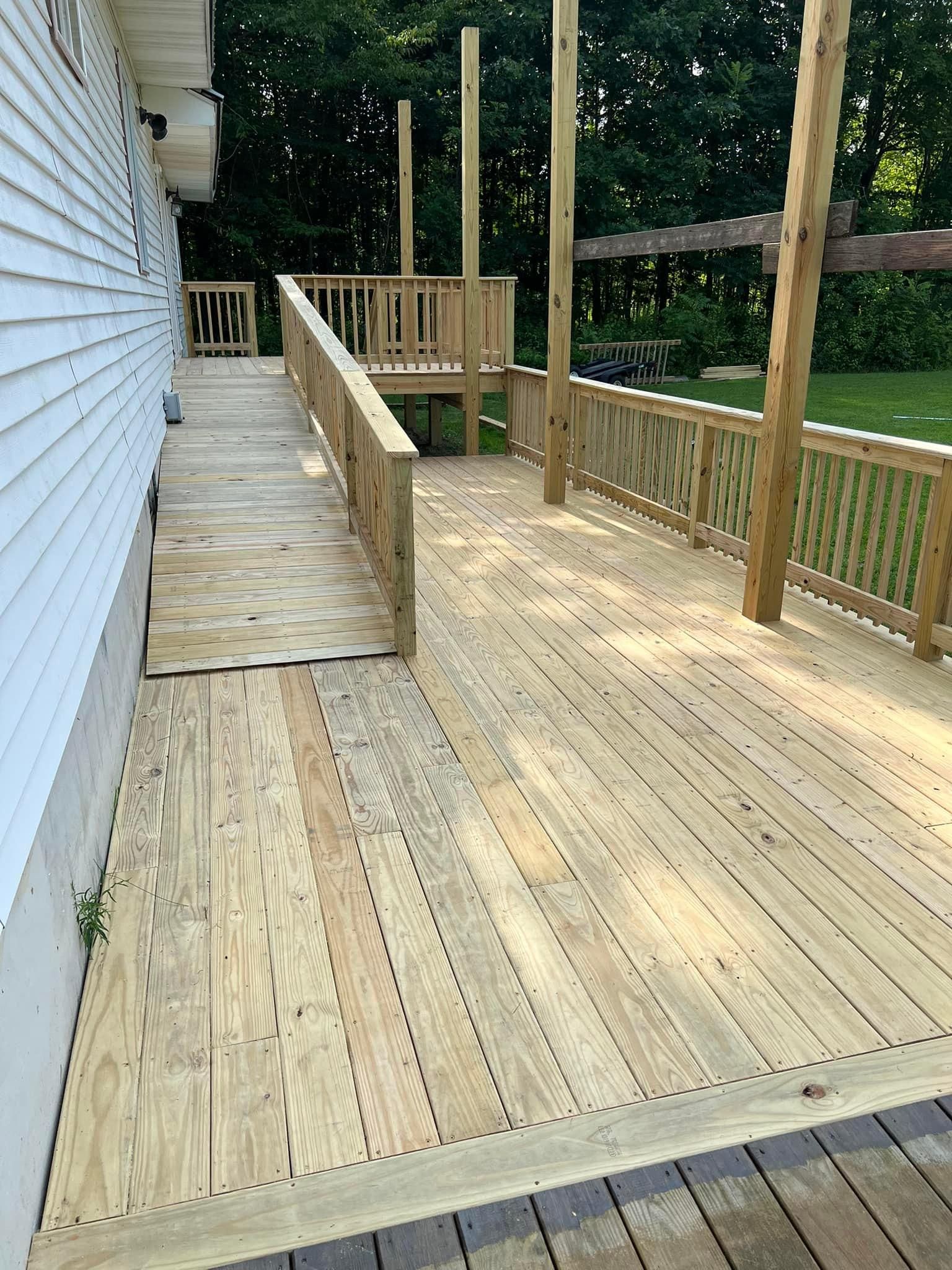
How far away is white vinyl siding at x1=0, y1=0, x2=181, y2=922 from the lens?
1910 millimetres

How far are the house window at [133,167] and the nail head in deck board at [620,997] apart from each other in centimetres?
574

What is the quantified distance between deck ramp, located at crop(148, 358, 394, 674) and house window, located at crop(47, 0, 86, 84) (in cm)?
230

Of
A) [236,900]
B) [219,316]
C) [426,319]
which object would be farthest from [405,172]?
[236,900]

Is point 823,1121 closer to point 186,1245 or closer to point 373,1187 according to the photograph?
point 373,1187

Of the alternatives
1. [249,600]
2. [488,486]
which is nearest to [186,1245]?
[249,600]

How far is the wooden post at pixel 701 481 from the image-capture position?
5.77 metres

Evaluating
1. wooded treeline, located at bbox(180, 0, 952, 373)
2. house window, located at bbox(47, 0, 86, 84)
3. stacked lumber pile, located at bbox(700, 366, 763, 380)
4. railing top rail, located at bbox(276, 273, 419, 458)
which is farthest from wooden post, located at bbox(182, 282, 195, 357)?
stacked lumber pile, located at bbox(700, 366, 763, 380)

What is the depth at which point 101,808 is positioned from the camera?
2.75 metres

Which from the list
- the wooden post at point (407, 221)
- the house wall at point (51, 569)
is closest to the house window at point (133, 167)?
the house wall at point (51, 569)

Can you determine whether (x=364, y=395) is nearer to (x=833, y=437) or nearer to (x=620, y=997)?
(x=833, y=437)

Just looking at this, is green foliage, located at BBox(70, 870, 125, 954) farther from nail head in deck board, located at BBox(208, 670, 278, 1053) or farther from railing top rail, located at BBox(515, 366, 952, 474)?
railing top rail, located at BBox(515, 366, 952, 474)

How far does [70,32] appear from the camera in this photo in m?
3.95

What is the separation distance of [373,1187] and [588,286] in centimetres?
2495

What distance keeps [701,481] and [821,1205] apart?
15.6 feet
